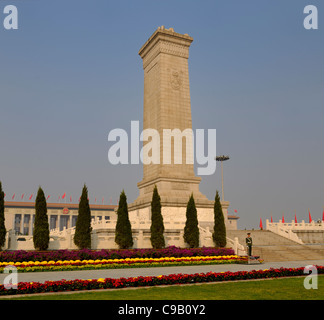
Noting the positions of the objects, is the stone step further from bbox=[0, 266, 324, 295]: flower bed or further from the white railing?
bbox=[0, 266, 324, 295]: flower bed

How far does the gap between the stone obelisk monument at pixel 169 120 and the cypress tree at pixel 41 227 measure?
13.0 m

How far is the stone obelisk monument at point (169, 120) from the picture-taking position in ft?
122

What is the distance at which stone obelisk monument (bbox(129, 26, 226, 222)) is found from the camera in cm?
3719

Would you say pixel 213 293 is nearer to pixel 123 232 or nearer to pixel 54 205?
pixel 123 232

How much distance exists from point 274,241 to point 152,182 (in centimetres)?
1368

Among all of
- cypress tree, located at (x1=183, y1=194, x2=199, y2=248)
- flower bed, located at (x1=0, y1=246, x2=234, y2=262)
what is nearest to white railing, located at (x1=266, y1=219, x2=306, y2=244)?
flower bed, located at (x1=0, y1=246, x2=234, y2=262)

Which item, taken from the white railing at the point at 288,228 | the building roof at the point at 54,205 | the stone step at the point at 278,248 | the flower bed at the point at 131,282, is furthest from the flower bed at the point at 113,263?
the building roof at the point at 54,205

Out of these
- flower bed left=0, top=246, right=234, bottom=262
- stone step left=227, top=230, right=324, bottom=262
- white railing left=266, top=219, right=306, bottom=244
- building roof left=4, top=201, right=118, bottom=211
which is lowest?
stone step left=227, top=230, right=324, bottom=262

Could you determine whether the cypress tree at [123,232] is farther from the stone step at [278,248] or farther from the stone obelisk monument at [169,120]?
the stone obelisk monument at [169,120]

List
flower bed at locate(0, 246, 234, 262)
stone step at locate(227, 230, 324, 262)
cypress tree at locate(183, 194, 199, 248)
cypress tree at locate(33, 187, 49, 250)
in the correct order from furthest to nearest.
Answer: cypress tree at locate(183, 194, 199, 248)
stone step at locate(227, 230, 324, 262)
cypress tree at locate(33, 187, 49, 250)
flower bed at locate(0, 246, 234, 262)

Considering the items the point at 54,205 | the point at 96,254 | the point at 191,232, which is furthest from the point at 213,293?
the point at 54,205

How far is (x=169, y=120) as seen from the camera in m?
39.1

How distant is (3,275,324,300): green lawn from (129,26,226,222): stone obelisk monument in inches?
940
